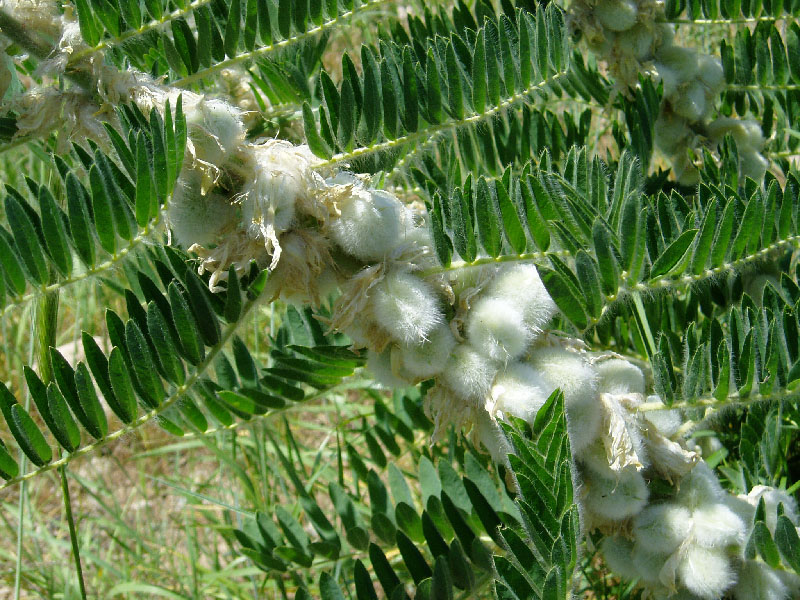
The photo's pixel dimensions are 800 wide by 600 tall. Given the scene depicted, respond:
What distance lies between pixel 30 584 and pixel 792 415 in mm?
1816

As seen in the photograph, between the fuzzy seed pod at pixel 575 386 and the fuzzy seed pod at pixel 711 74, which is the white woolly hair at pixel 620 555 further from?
the fuzzy seed pod at pixel 711 74

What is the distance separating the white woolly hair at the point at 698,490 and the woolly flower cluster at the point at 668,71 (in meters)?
0.64

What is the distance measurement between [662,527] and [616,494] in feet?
0.25

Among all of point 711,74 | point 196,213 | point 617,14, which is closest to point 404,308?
point 196,213

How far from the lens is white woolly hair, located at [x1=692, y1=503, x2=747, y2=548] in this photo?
2.96ft

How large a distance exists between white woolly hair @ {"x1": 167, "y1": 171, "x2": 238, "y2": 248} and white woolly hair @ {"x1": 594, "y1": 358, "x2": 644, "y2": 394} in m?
0.47

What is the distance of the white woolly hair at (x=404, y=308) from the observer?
83cm

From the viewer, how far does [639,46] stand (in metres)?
1.34

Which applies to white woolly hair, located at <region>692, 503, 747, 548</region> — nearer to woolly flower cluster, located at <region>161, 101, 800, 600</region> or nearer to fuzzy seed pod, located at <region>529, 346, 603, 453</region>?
woolly flower cluster, located at <region>161, 101, 800, 600</region>

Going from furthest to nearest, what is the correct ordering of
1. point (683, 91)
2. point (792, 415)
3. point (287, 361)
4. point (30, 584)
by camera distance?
point (30, 584)
point (683, 91)
point (792, 415)
point (287, 361)

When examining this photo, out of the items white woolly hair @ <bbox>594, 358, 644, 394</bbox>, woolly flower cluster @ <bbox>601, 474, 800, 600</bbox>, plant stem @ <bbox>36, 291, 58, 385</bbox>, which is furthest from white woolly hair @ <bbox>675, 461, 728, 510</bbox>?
plant stem @ <bbox>36, 291, 58, 385</bbox>

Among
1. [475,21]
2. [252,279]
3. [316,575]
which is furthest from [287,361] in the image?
[316,575]

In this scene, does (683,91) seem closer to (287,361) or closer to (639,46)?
(639,46)

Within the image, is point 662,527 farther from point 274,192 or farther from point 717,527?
point 274,192
